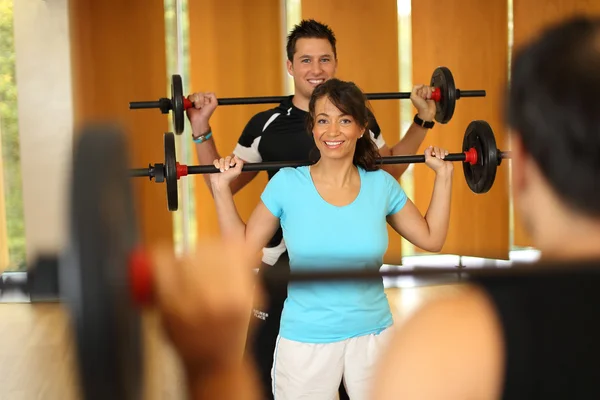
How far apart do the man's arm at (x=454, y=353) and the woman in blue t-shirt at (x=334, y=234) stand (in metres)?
0.86

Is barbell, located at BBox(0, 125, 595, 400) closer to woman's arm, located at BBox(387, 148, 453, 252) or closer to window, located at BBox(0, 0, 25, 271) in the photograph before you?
woman's arm, located at BBox(387, 148, 453, 252)

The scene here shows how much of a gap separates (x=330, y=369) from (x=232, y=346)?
95 centimetres

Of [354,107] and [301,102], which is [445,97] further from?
[354,107]

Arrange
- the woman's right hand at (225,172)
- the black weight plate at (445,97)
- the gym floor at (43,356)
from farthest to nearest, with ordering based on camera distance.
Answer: the gym floor at (43,356), the black weight plate at (445,97), the woman's right hand at (225,172)

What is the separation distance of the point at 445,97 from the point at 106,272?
78.1 inches

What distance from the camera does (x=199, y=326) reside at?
74 centimetres

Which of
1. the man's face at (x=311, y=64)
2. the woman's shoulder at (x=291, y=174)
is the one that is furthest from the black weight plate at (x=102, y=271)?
the man's face at (x=311, y=64)

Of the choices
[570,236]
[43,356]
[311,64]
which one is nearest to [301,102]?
[311,64]

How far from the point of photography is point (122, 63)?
4.30 m

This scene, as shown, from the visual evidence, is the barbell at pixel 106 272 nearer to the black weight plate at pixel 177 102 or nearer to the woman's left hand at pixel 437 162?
the woman's left hand at pixel 437 162

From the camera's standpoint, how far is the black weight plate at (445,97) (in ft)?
8.11

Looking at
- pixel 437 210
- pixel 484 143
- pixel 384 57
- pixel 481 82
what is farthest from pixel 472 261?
pixel 437 210

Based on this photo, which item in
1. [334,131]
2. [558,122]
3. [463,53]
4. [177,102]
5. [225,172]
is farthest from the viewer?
[463,53]

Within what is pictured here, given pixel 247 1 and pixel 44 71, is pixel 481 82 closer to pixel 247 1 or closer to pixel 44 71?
pixel 247 1
